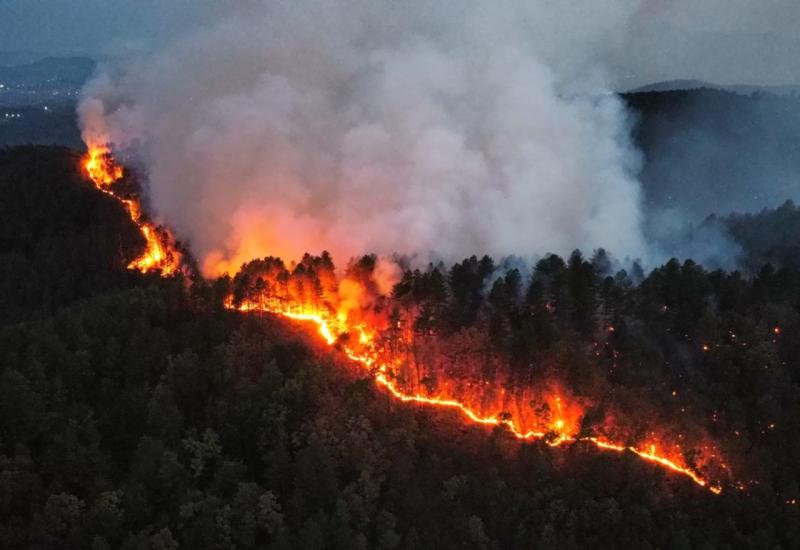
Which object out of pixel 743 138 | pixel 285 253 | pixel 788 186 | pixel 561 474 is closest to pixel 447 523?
pixel 561 474

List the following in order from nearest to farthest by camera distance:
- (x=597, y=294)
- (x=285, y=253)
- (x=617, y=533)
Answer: (x=617, y=533)
(x=597, y=294)
(x=285, y=253)

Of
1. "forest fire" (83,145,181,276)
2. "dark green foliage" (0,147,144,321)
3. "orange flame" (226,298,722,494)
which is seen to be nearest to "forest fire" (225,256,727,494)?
"orange flame" (226,298,722,494)

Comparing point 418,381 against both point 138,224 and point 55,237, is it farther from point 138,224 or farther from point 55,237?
point 55,237

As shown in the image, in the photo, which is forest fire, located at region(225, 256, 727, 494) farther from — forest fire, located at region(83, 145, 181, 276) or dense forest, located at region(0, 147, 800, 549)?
forest fire, located at region(83, 145, 181, 276)

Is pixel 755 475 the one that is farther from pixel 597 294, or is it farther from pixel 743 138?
pixel 743 138

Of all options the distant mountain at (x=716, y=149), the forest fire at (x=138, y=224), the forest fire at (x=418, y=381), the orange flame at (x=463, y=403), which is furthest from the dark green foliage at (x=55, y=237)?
the distant mountain at (x=716, y=149)

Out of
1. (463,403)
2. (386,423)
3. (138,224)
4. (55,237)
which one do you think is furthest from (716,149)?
(386,423)
